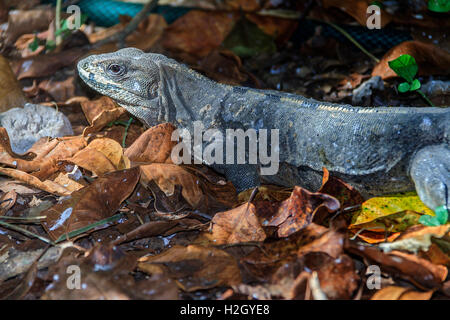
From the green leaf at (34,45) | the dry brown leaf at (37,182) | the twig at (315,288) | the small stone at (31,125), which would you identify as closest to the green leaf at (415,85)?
the twig at (315,288)

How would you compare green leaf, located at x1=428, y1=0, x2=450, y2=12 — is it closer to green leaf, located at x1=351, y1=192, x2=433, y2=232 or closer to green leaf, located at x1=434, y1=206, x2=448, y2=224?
green leaf, located at x1=351, y1=192, x2=433, y2=232

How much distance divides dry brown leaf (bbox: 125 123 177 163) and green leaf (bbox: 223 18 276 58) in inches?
102

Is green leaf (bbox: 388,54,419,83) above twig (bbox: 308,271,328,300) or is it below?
above

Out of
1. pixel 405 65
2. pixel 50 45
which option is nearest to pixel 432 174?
pixel 405 65

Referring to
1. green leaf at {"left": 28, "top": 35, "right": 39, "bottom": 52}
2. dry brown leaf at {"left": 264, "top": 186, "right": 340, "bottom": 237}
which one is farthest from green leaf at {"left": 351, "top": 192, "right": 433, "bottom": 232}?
green leaf at {"left": 28, "top": 35, "right": 39, "bottom": 52}

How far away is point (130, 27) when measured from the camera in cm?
654

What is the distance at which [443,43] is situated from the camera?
553 cm

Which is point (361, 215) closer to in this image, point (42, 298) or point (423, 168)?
point (423, 168)

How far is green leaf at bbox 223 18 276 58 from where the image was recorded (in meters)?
6.46

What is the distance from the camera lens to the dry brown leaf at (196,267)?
3.04m

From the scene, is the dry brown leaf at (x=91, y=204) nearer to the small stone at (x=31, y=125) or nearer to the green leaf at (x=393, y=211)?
the small stone at (x=31, y=125)

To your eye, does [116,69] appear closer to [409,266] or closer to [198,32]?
[198,32]

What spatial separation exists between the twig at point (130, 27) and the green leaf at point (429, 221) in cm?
448

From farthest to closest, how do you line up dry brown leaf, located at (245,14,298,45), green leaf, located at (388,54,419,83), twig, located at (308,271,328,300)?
dry brown leaf, located at (245,14,298,45)
green leaf, located at (388,54,419,83)
twig, located at (308,271,328,300)
